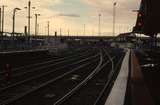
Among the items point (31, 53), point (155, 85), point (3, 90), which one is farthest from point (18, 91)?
point (31, 53)

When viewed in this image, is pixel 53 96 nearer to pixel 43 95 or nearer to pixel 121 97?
pixel 43 95

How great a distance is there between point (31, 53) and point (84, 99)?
146 feet

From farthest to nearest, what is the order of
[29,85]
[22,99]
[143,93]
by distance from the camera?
[29,85] → [143,93] → [22,99]

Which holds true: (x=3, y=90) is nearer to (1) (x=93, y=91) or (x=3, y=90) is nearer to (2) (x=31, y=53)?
(1) (x=93, y=91)

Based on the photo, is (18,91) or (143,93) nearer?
(143,93)

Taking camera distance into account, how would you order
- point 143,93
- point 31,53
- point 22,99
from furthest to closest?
point 31,53 < point 143,93 < point 22,99

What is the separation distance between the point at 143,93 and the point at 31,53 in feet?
147

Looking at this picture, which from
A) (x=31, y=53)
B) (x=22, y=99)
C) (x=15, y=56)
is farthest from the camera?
(x=31, y=53)

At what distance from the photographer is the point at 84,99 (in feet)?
66.6

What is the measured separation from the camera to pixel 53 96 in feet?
69.2

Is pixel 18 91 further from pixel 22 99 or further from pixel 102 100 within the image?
pixel 102 100

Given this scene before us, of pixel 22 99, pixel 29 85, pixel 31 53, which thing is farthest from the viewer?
pixel 31 53

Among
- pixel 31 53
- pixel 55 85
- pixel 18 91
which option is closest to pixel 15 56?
pixel 31 53

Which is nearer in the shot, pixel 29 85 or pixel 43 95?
pixel 43 95
